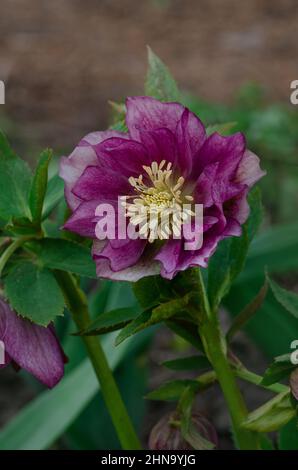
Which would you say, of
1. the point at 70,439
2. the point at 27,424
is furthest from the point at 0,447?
the point at 70,439

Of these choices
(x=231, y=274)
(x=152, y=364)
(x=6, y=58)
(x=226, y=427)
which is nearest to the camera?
(x=231, y=274)

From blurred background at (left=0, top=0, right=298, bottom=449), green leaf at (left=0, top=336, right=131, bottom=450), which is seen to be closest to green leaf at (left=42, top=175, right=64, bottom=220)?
green leaf at (left=0, top=336, right=131, bottom=450)

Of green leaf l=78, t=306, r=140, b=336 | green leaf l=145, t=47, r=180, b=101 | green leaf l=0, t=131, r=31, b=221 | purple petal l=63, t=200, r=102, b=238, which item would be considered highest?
green leaf l=145, t=47, r=180, b=101

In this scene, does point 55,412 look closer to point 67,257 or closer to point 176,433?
point 176,433

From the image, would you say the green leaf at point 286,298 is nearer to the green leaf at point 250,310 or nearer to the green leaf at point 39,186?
the green leaf at point 250,310

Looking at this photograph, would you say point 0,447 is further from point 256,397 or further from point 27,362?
point 256,397

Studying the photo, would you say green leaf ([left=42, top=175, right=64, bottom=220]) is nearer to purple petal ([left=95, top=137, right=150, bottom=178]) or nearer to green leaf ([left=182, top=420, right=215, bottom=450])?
purple petal ([left=95, top=137, right=150, bottom=178])
